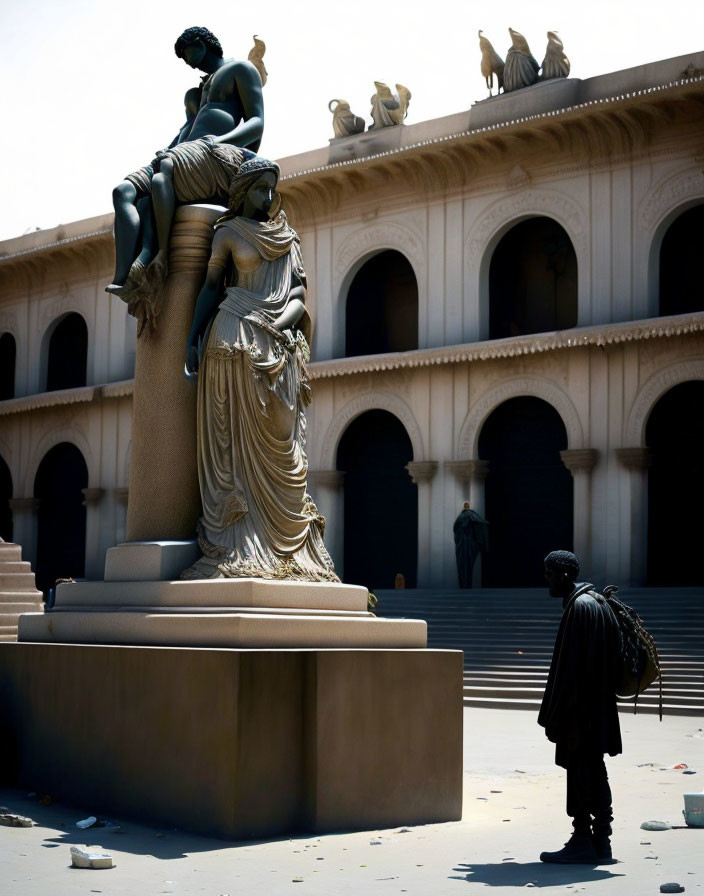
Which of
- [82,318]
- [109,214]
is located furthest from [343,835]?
[82,318]

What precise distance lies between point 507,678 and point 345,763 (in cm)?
1295

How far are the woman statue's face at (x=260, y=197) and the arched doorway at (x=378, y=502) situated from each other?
75.1 ft

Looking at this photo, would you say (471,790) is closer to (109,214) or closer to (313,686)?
(313,686)

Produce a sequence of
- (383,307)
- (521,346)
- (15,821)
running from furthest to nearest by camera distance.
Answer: (383,307) → (521,346) → (15,821)

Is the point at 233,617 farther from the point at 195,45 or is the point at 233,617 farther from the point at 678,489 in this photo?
the point at 678,489

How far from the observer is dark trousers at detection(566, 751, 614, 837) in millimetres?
6137

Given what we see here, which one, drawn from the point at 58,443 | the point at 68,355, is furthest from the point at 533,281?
the point at 68,355

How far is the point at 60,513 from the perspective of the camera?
38.3 m

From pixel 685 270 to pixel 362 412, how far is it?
24.9 feet

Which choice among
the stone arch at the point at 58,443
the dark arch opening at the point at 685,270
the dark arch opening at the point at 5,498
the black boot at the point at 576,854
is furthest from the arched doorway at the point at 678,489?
the dark arch opening at the point at 5,498

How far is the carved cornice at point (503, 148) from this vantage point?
25.1m

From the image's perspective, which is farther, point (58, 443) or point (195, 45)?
point (58, 443)

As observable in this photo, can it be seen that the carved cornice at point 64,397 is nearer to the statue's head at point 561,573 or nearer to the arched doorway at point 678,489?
the arched doorway at point 678,489

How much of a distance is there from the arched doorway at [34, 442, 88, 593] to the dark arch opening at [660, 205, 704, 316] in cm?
1777
